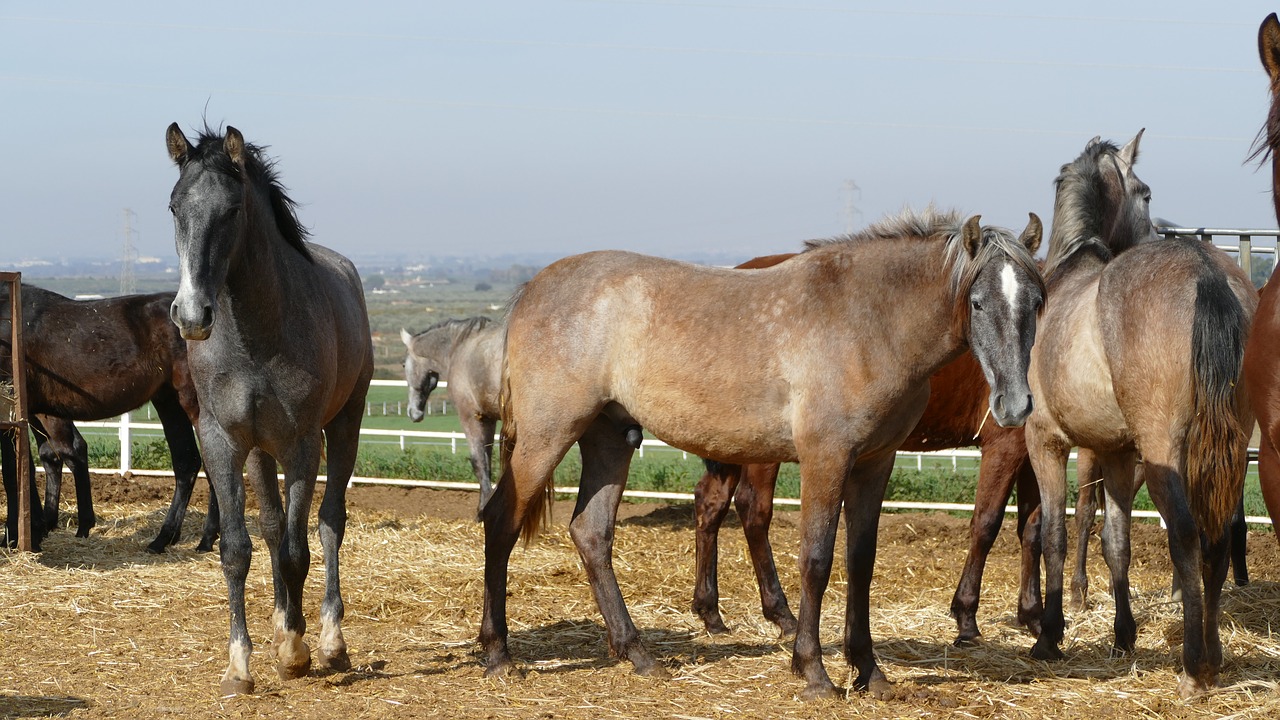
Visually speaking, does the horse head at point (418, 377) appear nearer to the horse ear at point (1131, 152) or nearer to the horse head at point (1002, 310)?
the horse ear at point (1131, 152)

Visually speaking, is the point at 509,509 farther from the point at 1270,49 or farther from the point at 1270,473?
the point at 1270,49

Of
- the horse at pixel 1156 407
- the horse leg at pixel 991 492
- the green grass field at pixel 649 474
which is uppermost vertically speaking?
the horse at pixel 1156 407

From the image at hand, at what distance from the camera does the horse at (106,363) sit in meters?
9.12

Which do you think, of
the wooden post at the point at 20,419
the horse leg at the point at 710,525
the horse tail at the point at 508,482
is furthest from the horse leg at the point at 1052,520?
the wooden post at the point at 20,419

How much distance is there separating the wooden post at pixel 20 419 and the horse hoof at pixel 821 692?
6.44 metres

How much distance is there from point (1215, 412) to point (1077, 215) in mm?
1764

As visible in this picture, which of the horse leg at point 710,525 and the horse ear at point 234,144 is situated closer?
the horse ear at point 234,144

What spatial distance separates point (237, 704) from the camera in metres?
4.75

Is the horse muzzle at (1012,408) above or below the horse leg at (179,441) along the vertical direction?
above

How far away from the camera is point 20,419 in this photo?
346 inches

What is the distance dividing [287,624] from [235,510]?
57cm

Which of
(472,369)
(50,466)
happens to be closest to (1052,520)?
(472,369)

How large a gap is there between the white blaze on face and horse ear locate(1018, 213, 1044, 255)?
241mm

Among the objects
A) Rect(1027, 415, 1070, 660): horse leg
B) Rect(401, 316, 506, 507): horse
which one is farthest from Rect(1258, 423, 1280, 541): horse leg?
Rect(401, 316, 506, 507): horse
